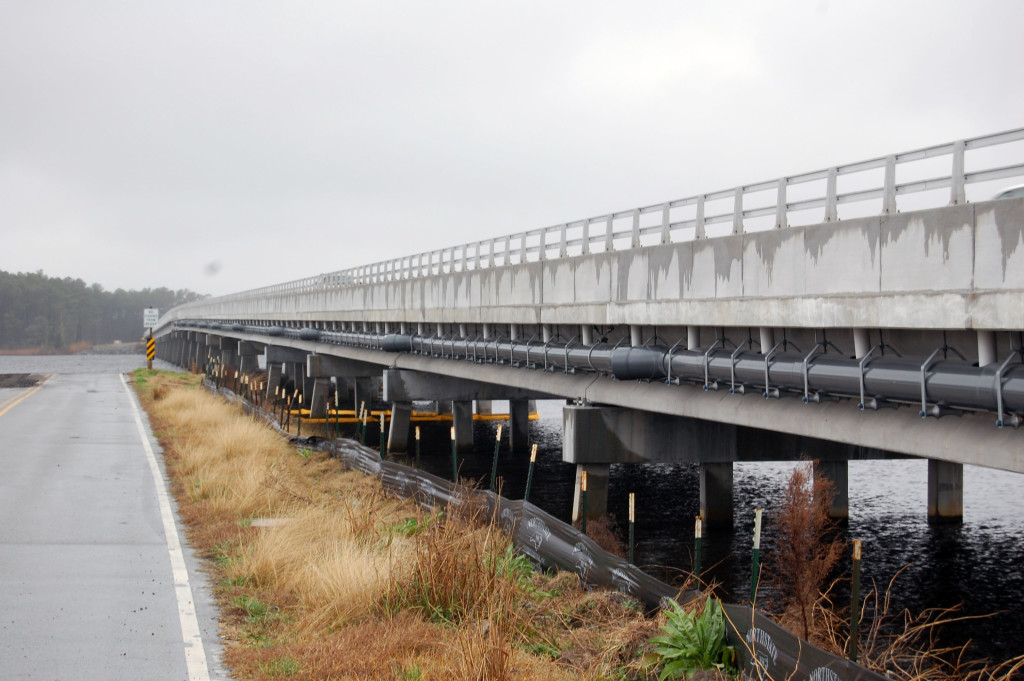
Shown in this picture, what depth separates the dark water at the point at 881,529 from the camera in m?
17.8

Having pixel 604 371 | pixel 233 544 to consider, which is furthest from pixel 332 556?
pixel 604 371

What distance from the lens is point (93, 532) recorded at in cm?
1466

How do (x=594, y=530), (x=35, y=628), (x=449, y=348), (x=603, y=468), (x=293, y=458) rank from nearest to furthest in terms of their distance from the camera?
(x=35, y=628)
(x=594, y=530)
(x=603, y=468)
(x=293, y=458)
(x=449, y=348)

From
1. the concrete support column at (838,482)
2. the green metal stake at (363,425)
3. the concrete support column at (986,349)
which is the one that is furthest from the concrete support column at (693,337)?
the green metal stake at (363,425)

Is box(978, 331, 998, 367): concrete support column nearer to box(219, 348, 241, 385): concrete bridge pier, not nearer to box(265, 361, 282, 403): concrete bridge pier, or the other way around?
box(265, 361, 282, 403): concrete bridge pier

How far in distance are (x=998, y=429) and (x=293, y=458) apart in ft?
61.0

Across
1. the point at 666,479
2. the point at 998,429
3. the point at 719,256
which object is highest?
the point at 719,256

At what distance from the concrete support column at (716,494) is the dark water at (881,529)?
0.36 meters

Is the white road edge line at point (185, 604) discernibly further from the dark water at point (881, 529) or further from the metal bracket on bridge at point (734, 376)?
the metal bracket on bridge at point (734, 376)

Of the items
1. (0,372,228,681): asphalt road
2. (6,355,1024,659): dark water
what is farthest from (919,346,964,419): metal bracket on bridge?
(0,372,228,681): asphalt road

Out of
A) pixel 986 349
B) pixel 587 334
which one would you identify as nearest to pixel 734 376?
pixel 986 349

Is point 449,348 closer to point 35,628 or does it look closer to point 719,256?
point 719,256

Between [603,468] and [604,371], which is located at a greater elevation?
[604,371]

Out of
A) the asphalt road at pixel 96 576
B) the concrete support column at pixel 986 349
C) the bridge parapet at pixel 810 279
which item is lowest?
the asphalt road at pixel 96 576
